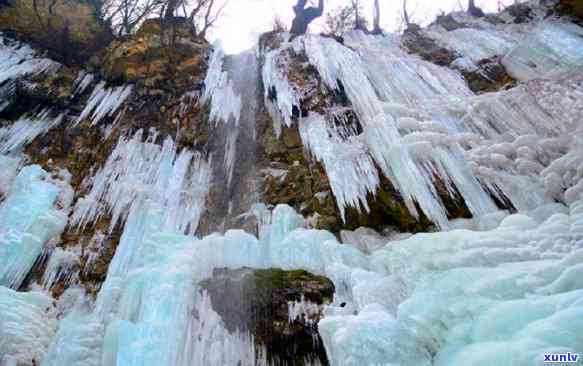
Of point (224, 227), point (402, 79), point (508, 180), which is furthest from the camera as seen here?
point (402, 79)

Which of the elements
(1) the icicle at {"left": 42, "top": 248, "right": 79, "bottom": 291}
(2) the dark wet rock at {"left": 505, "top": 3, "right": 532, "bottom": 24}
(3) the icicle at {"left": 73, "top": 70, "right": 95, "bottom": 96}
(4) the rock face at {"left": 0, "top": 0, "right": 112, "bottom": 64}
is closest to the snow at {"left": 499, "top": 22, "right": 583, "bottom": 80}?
(2) the dark wet rock at {"left": 505, "top": 3, "right": 532, "bottom": 24}

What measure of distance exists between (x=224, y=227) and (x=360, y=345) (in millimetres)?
4207

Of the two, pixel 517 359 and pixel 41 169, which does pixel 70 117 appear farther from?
pixel 517 359

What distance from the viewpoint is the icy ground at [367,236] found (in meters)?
3.37

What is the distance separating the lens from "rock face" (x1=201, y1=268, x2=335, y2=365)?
4637 mm

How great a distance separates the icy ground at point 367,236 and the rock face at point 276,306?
0.55ft

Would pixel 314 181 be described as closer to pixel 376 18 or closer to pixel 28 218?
pixel 28 218

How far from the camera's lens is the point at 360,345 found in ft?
11.6

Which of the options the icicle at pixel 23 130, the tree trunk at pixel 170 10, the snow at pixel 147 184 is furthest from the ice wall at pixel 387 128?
the icicle at pixel 23 130

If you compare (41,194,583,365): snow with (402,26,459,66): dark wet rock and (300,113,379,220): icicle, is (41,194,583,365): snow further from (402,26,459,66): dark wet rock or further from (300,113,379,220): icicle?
(402,26,459,66): dark wet rock

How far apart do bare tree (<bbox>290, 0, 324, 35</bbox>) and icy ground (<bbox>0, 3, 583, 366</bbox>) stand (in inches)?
210

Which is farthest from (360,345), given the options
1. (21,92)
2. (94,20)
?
(94,20)

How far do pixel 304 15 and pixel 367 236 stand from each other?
1149 centimetres

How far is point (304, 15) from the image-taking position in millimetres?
14492
